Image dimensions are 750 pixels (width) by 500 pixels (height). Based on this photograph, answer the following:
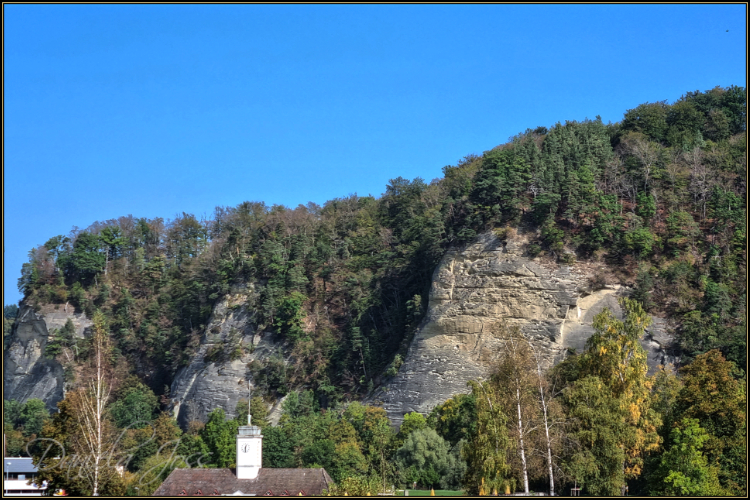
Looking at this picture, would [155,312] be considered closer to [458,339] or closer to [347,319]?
[347,319]

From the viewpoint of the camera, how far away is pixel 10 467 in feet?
235

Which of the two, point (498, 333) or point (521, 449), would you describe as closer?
point (521, 449)

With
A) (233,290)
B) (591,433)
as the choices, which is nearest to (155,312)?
(233,290)

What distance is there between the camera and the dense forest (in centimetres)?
4488

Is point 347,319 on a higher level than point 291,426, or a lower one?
higher

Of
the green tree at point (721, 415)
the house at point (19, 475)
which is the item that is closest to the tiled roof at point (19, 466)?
the house at point (19, 475)

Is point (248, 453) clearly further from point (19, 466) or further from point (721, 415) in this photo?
point (19, 466)

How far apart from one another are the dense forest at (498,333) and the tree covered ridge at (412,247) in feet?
0.64

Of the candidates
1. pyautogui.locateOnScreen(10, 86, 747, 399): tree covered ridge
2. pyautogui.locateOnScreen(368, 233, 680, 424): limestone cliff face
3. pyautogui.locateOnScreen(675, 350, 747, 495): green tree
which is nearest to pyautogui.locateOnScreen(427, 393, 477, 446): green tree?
pyautogui.locateOnScreen(368, 233, 680, 424): limestone cliff face

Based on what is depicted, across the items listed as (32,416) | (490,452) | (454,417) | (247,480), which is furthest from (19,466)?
(490,452)

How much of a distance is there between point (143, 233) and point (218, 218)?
28.5ft

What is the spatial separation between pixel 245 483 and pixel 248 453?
1766 millimetres

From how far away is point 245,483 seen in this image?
51.2m

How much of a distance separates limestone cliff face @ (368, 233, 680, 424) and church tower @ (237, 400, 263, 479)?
66.2 feet
